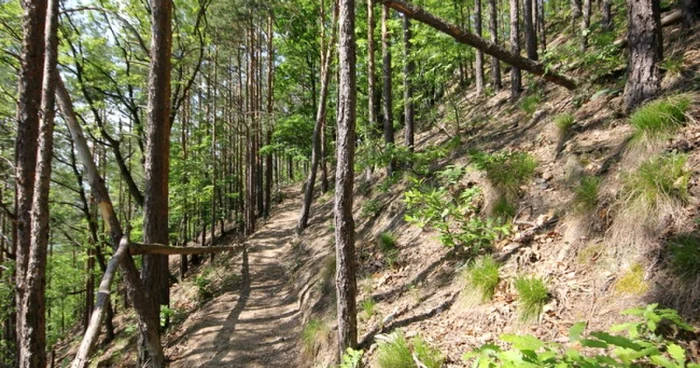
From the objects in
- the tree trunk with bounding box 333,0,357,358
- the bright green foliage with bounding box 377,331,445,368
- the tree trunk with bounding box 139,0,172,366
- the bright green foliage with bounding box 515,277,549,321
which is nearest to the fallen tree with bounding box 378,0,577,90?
the tree trunk with bounding box 333,0,357,358

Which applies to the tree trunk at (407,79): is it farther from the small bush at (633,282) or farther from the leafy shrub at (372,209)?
the small bush at (633,282)

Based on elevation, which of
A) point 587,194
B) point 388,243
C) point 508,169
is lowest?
point 388,243

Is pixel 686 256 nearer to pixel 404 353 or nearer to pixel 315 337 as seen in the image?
pixel 404 353

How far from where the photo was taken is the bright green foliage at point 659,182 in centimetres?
268

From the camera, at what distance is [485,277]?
11.5 feet

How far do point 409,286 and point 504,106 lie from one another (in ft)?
21.5

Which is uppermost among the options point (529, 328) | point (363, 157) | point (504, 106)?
point (504, 106)

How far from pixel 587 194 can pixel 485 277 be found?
4.45ft

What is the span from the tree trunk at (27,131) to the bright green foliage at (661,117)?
309 inches

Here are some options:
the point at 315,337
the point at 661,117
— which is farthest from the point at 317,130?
the point at 661,117

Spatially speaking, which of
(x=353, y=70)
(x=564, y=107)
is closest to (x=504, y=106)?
(x=564, y=107)

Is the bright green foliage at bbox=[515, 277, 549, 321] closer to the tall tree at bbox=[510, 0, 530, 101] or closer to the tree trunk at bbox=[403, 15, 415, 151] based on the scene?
the tree trunk at bbox=[403, 15, 415, 151]

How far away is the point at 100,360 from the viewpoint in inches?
352

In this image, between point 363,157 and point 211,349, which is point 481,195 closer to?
point 363,157
